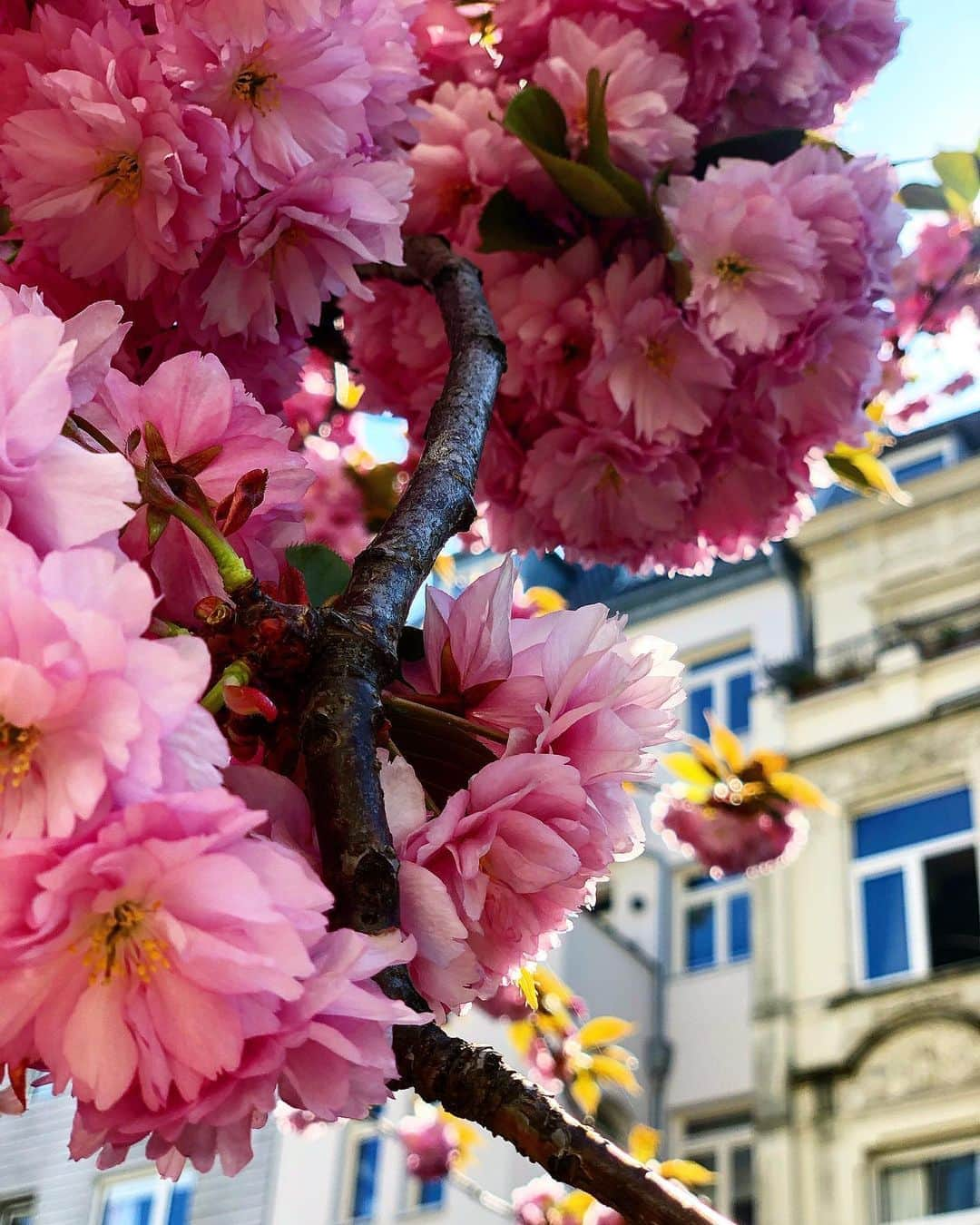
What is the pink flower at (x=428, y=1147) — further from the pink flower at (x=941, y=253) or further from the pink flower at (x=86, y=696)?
the pink flower at (x=86, y=696)

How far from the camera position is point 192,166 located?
2.41 feet

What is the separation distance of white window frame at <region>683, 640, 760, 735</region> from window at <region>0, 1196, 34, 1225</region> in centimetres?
459

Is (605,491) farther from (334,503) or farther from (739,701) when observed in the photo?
(739,701)

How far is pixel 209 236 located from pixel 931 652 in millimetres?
8725

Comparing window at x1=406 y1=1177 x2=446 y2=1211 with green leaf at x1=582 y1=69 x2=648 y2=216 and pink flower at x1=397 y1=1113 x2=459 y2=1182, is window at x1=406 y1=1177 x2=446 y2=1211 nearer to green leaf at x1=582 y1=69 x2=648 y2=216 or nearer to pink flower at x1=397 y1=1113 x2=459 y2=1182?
pink flower at x1=397 y1=1113 x2=459 y2=1182

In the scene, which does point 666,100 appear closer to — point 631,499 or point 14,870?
point 631,499

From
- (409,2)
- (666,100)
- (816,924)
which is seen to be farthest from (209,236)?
(816,924)

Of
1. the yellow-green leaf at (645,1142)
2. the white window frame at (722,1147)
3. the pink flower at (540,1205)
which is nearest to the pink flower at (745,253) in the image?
the yellow-green leaf at (645,1142)

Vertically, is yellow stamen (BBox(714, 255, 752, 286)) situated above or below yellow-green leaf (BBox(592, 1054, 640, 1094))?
below

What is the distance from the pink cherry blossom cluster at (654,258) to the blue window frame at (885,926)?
7.58m

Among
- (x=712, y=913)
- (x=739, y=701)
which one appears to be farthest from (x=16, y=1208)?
(x=739, y=701)

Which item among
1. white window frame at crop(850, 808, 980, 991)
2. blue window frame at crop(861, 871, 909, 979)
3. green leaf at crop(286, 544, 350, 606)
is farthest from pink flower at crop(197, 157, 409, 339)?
blue window frame at crop(861, 871, 909, 979)

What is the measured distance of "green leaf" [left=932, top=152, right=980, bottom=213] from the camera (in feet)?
5.20

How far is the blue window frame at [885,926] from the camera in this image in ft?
27.2
